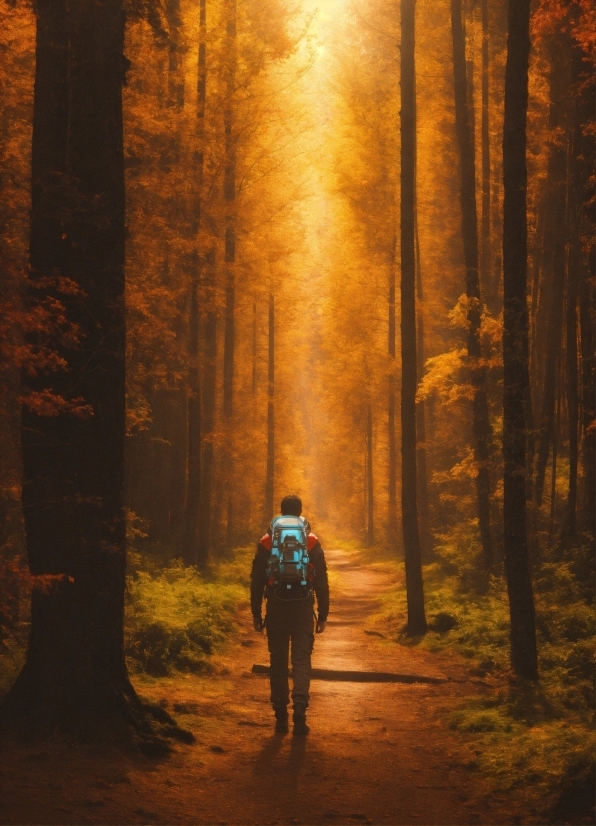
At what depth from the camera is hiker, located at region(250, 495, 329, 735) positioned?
831 centimetres

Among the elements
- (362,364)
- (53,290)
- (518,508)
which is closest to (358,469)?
(362,364)

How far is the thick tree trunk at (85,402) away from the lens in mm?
6941

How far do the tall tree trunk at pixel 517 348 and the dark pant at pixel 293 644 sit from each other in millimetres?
3174

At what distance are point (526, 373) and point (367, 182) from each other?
52.7 feet

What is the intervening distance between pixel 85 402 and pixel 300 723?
3681mm

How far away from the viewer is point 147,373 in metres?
15.2

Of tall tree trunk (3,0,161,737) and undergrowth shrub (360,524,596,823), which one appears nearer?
undergrowth shrub (360,524,596,823)

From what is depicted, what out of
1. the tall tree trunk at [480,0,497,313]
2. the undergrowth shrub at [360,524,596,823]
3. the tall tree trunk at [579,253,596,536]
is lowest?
the undergrowth shrub at [360,524,596,823]

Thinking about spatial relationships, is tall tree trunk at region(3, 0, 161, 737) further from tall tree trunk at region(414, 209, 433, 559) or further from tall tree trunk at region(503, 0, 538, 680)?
tall tree trunk at region(414, 209, 433, 559)

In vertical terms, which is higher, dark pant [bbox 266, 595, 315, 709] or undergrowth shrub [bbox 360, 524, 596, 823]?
dark pant [bbox 266, 595, 315, 709]

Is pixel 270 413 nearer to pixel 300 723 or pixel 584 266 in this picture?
pixel 584 266

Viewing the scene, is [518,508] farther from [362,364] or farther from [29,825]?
[362,364]

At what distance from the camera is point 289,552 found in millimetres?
8320

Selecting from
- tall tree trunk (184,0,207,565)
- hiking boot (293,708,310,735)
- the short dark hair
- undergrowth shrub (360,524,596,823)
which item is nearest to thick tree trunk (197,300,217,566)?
tall tree trunk (184,0,207,565)
